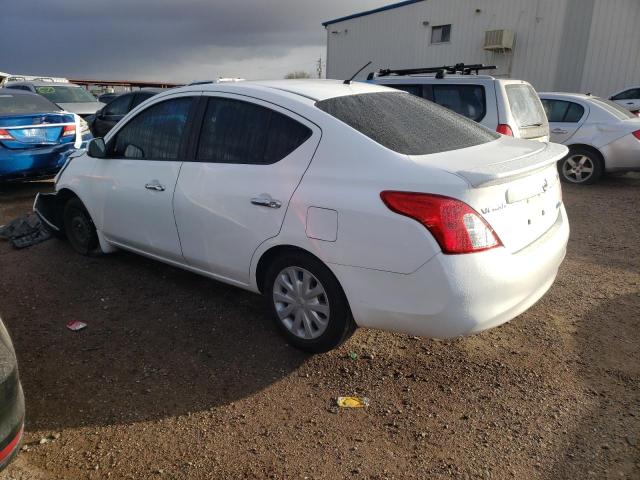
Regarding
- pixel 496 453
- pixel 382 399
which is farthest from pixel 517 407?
pixel 382 399

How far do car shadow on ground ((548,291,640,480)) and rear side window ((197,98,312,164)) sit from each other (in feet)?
7.17

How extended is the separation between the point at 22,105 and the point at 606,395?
28.1 feet

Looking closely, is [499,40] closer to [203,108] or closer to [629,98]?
[629,98]

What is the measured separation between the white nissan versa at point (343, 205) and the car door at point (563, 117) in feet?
20.5

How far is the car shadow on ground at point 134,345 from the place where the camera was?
2.85m

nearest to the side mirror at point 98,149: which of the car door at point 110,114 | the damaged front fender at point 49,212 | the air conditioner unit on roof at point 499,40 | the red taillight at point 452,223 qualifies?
the damaged front fender at point 49,212

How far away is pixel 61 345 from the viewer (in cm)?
342

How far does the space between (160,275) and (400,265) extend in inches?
107

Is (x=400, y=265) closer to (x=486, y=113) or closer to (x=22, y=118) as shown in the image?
(x=486, y=113)

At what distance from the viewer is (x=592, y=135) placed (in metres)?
8.65

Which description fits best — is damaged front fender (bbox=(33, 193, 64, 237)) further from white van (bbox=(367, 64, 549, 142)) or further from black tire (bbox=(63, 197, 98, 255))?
white van (bbox=(367, 64, 549, 142))

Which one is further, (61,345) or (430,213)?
(61,345)

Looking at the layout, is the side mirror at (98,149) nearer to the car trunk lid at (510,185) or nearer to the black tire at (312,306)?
the black tire at (312,306)

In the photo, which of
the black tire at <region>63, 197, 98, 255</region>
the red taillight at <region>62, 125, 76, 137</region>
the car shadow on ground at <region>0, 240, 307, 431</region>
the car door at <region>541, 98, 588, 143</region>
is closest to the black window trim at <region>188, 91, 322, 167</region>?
the car shadow on ground at <region>0, 240, 307, 431</region>
